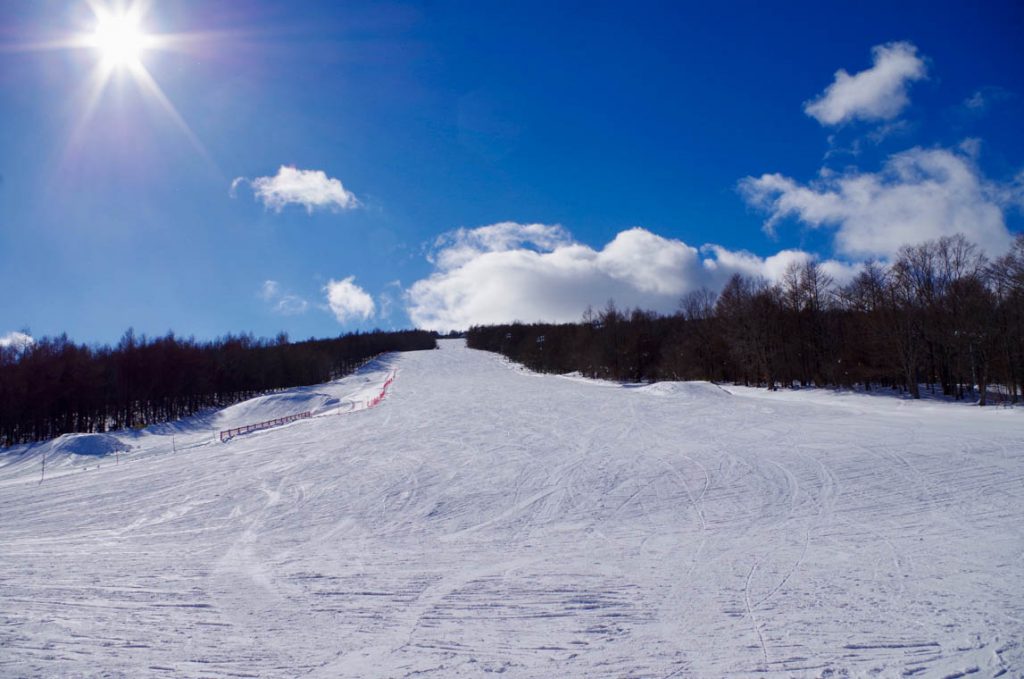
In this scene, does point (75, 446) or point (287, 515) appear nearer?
point (287, 515)

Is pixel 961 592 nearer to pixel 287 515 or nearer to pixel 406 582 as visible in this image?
pixel 406 582

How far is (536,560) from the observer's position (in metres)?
9.46

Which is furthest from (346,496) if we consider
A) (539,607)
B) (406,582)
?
(539,607)

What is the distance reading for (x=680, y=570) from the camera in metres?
8.76

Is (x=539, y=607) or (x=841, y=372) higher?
(x=841, y=372)

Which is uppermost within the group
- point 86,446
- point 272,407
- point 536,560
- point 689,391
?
point 689,391

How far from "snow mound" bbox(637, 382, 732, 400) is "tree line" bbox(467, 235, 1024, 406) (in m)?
13.1

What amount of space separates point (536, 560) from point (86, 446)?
4214cm

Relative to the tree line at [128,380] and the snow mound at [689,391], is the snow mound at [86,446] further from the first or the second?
the snow mound at [689,391]

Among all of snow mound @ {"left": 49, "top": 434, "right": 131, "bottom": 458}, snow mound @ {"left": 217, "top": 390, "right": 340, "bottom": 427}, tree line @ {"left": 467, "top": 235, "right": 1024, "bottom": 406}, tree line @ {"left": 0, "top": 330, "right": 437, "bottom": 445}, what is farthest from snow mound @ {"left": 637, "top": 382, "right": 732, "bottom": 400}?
tree line @ {"left": 0, "top": 330, "right": 437, "bottom": 445}

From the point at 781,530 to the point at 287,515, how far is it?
1236 cm

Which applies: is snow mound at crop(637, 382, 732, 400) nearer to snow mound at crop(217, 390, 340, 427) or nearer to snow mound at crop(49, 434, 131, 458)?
snow mound at crop(217, 390, 340, 427)

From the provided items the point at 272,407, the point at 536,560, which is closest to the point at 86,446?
the point at 272,407

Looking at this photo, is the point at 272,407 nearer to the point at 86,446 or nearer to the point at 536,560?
the point at 86,446
